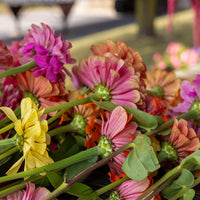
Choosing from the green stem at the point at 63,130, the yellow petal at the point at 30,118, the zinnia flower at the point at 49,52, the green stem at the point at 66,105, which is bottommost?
the green stem at the point at 63,130

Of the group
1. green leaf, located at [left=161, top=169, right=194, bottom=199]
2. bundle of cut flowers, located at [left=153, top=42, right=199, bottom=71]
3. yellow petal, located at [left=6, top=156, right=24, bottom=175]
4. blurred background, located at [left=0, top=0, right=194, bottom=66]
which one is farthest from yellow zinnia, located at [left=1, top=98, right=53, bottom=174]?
blurred background, located at [left=0, top=0, right=194, bottom=66]

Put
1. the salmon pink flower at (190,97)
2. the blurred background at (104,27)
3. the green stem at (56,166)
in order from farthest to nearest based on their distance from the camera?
the blurred background at (104,27)
the salmon pink flower at (190,97)
the green stem at (56,166)

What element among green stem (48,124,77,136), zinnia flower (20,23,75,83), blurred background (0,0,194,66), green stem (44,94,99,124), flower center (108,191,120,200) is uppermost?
zinnia flower (20,23,75,83)

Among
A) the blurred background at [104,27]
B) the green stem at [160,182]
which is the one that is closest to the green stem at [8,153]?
the green stem at [160,182]

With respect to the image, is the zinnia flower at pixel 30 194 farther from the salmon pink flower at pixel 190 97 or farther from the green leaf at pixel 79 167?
the salmon pink flower at pixel 190 97

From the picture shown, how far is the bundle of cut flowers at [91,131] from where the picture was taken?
24 centimetres

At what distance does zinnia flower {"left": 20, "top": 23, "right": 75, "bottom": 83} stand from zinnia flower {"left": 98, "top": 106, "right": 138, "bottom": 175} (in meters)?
0.07

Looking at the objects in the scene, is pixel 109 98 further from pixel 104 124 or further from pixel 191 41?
pixel 191 41

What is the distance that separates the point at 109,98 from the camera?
0.97 ft

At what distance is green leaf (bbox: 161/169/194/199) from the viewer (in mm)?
258

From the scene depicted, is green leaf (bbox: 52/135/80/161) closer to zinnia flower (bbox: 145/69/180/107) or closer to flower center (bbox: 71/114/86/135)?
flower center (bbox: 71/114/86/135)

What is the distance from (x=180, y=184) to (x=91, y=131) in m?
0.08

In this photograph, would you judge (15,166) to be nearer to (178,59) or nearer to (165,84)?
(165,84)

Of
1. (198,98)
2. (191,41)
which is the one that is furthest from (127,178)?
(191,41)
